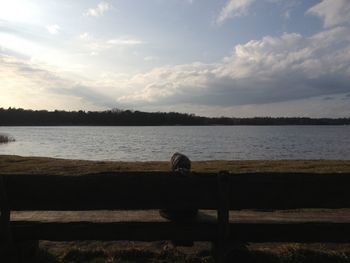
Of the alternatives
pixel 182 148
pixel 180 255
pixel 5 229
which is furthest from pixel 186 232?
pixel 182 148

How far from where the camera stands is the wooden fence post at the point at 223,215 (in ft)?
15.8

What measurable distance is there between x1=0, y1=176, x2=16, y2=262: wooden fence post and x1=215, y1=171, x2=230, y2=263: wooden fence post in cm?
221

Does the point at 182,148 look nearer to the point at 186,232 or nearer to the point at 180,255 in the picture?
the point at 180,255

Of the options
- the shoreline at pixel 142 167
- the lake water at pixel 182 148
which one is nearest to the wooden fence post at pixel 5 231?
the shoreline at pixel 142 167

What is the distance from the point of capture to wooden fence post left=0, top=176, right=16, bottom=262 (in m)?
4.86

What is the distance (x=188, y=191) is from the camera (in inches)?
191

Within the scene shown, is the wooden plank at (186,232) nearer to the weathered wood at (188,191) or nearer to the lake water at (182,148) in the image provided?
the weathered wood at (188,191)

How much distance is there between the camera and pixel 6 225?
4891 mm

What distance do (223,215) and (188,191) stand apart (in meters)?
0.45

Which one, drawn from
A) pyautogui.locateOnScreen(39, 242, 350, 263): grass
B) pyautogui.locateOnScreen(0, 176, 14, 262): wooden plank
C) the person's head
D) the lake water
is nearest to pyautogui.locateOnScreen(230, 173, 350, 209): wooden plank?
pyautogui.locateOnScreen(39, 242, 350, 263): grass

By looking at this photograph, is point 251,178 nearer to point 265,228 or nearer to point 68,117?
point 265,228

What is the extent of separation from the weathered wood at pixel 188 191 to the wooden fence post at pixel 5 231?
0.38 metres

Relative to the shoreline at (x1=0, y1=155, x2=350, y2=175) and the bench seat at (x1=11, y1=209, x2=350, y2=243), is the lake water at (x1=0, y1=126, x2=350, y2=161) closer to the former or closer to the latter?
the shoreline at (x1=0, y1=155, x2=350, y2=175)

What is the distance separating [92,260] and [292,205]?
242 cm
